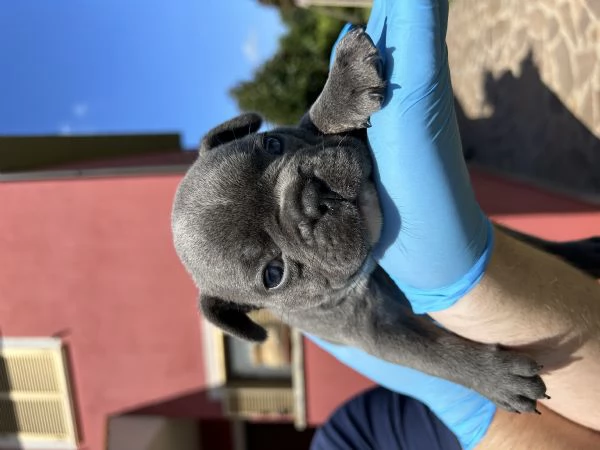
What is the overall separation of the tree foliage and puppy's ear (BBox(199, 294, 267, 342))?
10.8 meters

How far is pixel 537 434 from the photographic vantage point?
1.97 m

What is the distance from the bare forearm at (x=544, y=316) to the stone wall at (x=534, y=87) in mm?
2987

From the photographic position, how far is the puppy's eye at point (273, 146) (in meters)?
2.02

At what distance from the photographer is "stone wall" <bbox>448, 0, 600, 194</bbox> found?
14.1 feet

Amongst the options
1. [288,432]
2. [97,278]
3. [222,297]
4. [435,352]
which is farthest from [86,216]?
[288,432]

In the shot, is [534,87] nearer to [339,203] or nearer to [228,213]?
[339,203]

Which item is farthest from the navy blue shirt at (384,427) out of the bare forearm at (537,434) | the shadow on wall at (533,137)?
the shadow on wall at (533,137)

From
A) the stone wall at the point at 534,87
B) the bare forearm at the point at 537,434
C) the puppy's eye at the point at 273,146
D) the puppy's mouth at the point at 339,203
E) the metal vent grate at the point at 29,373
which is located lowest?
the metal vent grate at the point at 29,373

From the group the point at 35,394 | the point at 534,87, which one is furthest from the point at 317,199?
the point at 35,394

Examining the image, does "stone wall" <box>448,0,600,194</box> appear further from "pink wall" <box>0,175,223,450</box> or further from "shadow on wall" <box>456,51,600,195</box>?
"pink wall" <box>0,175,223,450</box>

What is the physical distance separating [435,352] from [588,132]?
3335mm

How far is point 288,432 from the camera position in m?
8.86

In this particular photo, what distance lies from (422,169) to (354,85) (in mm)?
378

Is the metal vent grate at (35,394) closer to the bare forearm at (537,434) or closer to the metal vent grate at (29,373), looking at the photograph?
the metal vent grate at (29,373)
